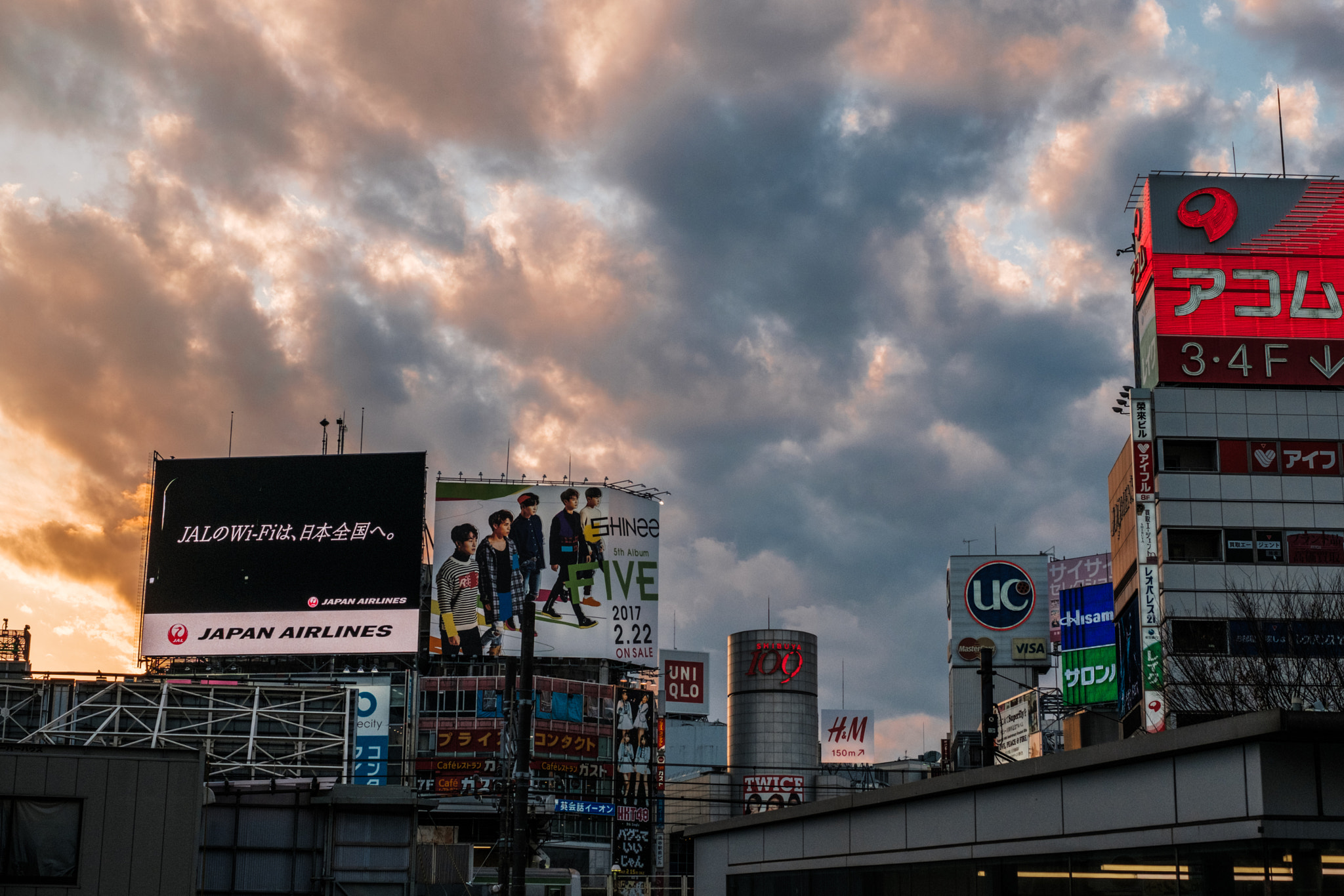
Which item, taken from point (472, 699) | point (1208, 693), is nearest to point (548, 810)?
point (472, 699)

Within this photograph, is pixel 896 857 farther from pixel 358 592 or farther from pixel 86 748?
pixel 358 592

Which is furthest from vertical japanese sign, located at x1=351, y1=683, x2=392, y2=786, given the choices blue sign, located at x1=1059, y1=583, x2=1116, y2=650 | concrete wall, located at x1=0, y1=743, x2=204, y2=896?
concrete wall, located at x1=0, y1=743, x2=204, y2=896

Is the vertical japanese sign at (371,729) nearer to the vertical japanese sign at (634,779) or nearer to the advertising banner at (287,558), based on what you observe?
the advertising banner at (287,558)

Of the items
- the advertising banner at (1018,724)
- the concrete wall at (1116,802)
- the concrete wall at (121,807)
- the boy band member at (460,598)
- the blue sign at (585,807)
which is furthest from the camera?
the blue sign at (585,807)

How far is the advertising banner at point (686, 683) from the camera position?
183375 mm

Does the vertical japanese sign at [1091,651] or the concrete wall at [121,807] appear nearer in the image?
the concrete wall at [121,807]

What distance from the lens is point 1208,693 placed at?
5828cm

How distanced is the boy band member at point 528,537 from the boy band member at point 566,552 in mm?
934

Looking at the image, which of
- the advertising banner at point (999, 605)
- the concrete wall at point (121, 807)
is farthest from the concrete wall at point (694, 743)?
the concrete wall at point (121, 807)

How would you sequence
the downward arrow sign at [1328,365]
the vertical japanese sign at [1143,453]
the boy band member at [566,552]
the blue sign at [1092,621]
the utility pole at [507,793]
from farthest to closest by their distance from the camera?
the boy band member at [566,552], the blue sign at [1092,621], the downward arrow sign at [1328,365], the vertical japanese sign at [1143,453], the utility pole at [507,793]

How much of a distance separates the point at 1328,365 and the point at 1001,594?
74995 millimetres

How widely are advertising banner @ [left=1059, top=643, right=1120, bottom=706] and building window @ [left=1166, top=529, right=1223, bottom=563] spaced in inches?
716

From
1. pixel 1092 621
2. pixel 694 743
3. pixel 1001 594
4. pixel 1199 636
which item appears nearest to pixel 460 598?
pixel 1092 621

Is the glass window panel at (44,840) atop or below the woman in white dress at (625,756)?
below
